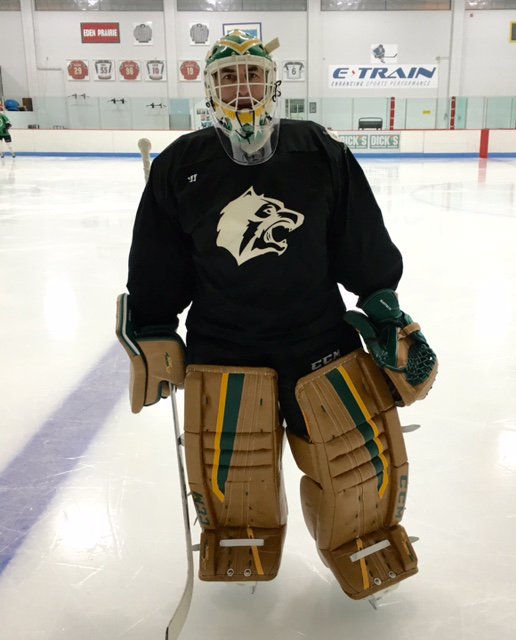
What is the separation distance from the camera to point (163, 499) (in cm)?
162

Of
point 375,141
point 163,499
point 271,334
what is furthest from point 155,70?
point 271,334

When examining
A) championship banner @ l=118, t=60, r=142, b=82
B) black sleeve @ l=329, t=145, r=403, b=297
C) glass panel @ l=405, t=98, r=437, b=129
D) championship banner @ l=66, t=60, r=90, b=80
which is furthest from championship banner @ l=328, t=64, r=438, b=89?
black sleeve @ l=329, t=145, r=403, b=297

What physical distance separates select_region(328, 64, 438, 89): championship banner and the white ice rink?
49.9 ft

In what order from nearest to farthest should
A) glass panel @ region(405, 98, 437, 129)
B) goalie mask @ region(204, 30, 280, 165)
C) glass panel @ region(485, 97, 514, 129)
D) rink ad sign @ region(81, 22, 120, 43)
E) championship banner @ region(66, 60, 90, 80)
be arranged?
goalie mask @ region(204, 30, 280, 165) → glass panel @ region(485, 97, 514, 129) → glass panel @ region(405, 98, 437, 129) → rink ad sign @ region(81, 22, 120, 43) → championship banner @ region(66, 60, 90, 80)

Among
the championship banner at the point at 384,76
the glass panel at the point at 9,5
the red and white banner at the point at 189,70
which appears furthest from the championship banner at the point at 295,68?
the glass panel at the point at 9,5

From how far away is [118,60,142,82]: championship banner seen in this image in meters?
17.4

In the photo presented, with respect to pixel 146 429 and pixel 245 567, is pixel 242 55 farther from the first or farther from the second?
pixel 146 429

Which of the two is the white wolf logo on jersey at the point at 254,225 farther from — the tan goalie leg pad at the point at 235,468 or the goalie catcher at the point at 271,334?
the tan goalie leg pad at the point at 235,468

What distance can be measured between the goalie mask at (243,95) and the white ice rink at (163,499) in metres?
0.89

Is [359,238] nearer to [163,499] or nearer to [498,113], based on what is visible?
[163,499]

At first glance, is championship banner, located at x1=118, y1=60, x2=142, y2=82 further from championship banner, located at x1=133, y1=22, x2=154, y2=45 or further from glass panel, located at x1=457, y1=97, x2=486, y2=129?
glass panel, located at x1=457, y1=97, x2=486, y2=129

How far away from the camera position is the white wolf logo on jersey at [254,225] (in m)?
1.15

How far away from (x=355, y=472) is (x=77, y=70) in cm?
1861

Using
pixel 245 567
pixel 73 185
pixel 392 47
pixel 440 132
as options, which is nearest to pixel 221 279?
pixel 245 567
